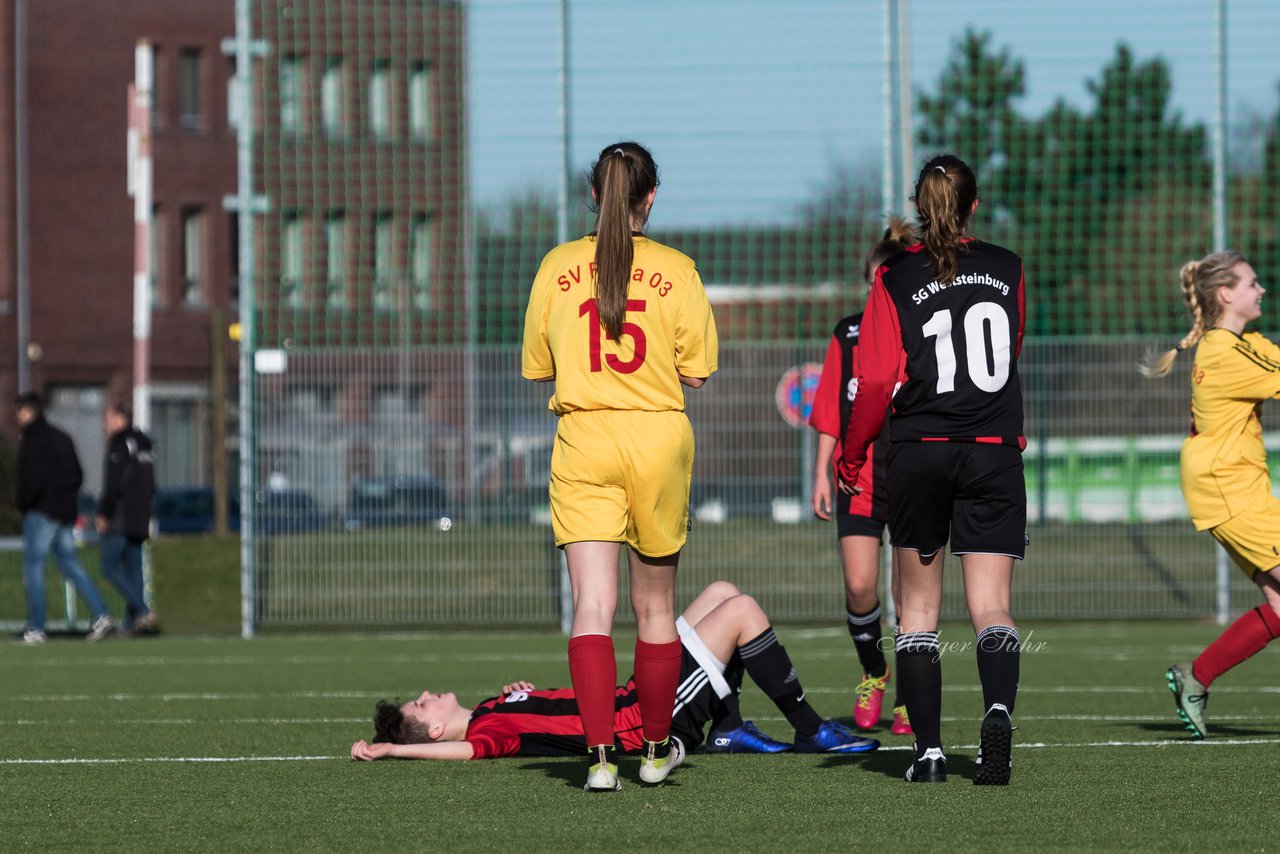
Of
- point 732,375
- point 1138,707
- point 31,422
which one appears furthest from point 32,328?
point 1138,707

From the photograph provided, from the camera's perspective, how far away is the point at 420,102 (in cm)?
1536

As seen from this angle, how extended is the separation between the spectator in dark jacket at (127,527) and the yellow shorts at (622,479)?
10.4m

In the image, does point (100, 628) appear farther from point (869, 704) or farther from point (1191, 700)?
point (1191, 700)

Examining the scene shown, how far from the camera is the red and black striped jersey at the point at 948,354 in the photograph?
19.2 ft

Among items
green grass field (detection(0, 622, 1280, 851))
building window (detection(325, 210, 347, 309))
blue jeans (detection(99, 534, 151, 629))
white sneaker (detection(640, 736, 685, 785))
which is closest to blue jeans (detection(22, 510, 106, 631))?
blue jeans (detection(99, 534, 151, 629))

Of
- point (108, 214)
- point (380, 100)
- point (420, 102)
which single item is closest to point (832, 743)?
point (420, 102)

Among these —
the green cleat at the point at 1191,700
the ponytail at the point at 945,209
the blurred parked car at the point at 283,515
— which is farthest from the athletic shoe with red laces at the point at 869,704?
the blurred parked car at the point at 283,515

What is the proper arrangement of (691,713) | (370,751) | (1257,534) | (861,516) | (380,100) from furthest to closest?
(380,100) → (861,516) → (1257,534) → (370,751) → (691,713)

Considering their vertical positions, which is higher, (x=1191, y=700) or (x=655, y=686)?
(x=655, y=686)

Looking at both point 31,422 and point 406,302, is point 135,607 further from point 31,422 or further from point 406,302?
point 406,302

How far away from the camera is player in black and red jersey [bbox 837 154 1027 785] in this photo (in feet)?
19.2

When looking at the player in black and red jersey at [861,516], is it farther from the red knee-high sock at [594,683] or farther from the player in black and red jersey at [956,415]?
the red knee-high sock at [594,683]

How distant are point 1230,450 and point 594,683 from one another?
3060 millimetres

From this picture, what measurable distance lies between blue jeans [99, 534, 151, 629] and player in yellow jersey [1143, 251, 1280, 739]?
10.3 metres
